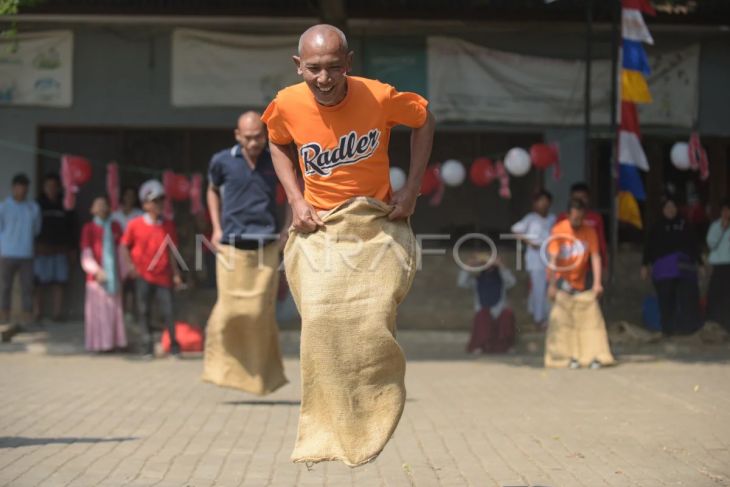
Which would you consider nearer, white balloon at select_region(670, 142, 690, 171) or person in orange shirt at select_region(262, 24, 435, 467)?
person in orange shirt at select_region(262, 24, 435, 467)

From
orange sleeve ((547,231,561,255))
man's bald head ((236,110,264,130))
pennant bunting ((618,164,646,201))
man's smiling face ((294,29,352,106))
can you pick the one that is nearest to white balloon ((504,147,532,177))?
pennant bunting ((618,164,646,201))

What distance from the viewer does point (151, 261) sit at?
14.3 metres

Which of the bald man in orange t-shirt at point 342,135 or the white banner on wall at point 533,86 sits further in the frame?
the white banner on wall at point 533,86

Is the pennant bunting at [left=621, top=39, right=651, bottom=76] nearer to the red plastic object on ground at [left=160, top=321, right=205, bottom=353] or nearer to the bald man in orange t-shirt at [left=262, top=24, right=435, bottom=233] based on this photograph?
the red plastic object on ground at [left=160, top=321, right=205, bottom=353]

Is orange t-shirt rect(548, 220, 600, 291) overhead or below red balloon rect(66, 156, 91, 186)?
below

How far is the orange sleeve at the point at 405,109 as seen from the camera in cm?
599

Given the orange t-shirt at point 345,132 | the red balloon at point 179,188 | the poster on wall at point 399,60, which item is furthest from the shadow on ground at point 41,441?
the poster on wall at point 399,60

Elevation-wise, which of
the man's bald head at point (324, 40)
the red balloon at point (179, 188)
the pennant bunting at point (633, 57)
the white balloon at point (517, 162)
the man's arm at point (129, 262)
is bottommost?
the man's arm at point (129, 262)

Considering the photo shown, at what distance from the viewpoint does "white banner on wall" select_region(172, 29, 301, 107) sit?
1697cm

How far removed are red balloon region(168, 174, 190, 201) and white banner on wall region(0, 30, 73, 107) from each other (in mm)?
1889

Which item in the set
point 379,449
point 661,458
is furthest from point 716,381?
point 379,449

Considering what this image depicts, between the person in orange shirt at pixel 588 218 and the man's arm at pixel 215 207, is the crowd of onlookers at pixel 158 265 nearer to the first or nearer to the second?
the person in orange shirt at pixel 588 218

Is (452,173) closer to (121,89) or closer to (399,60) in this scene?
(399,60)

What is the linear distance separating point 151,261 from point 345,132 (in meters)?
8.76
